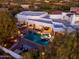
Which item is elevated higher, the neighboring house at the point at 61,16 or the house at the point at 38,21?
the house at the point at 38,21

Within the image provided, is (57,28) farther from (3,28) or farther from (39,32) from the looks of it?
(3,28)

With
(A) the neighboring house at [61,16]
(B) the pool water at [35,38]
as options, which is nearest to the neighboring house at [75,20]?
(A) the neighboring house at [61,16]

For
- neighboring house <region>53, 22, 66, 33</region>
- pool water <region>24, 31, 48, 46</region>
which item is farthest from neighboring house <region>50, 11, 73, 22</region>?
pool water <region>24, 31, 48, 46</region>

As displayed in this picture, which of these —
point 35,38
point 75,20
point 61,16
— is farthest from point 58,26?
point 61,16

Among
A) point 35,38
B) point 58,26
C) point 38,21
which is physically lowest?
point 38,21

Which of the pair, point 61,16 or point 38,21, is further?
point 61,16

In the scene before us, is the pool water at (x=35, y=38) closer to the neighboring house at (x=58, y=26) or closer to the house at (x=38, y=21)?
the house at (x=38, y=21)

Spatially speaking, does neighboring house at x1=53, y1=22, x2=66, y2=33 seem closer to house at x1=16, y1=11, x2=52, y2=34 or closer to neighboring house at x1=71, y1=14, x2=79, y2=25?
house at x1=16, y1=11, x2=52, y2=34

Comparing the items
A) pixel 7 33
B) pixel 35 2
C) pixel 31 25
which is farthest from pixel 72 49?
pixel 35 2

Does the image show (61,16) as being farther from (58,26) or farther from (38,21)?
(58,26)

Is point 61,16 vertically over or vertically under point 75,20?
under

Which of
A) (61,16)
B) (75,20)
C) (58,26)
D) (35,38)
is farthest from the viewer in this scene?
(61,16)

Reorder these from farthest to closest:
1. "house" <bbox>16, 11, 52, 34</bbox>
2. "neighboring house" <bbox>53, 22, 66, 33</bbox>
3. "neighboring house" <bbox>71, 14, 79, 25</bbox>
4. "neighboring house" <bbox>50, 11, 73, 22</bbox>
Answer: "neighboring house" <bbox>50, 11, 73, 22</bbox> < "neighboring house" <bbox>71, 14, 79, 25</bbox> < "house" <bbox>16, 11, 52, 34</bbox> < "neighboring house" <bbox>53, 22, 66, 33</bbox>
